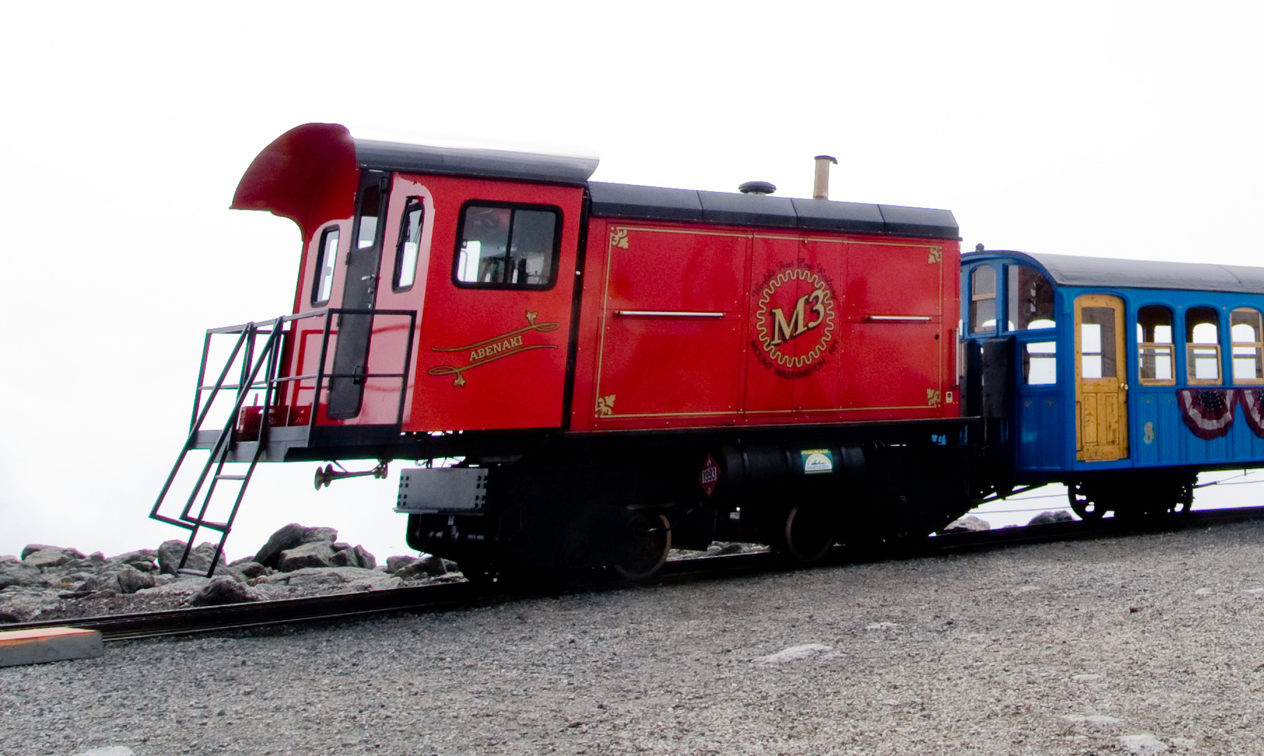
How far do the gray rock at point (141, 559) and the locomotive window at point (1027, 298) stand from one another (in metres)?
9.38

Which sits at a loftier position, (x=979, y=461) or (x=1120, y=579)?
(x=979, y=461)

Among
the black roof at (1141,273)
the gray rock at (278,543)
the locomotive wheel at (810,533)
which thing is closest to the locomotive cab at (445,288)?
the locomotive wheel at (810,533)

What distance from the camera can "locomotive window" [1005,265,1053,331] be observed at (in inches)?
441

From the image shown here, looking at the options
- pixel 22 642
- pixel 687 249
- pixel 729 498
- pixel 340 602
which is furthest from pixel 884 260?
pixel 22 642

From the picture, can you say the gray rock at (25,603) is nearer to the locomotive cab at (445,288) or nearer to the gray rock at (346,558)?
the locomotive cab at (445,288)

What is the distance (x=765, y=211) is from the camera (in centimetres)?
912

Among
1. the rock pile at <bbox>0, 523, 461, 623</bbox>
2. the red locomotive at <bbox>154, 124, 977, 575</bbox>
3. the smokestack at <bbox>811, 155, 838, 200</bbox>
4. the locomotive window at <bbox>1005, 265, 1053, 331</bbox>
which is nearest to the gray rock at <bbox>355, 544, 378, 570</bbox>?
the rock pile at <bbox>0, 523, 461, 623</bbox>

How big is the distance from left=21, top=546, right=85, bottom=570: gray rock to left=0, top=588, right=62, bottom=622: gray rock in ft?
5.96

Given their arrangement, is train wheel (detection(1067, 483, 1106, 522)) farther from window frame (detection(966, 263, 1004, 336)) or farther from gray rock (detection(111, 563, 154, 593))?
gray rock (detection(111, 563, 154, 593))

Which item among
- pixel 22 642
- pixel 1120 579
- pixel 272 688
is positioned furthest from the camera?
pixel 1120 579

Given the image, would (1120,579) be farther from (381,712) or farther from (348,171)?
(348,171)

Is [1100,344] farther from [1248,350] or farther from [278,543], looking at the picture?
[278,543]

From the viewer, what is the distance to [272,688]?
18.3 ft

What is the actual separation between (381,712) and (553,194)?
426cm
